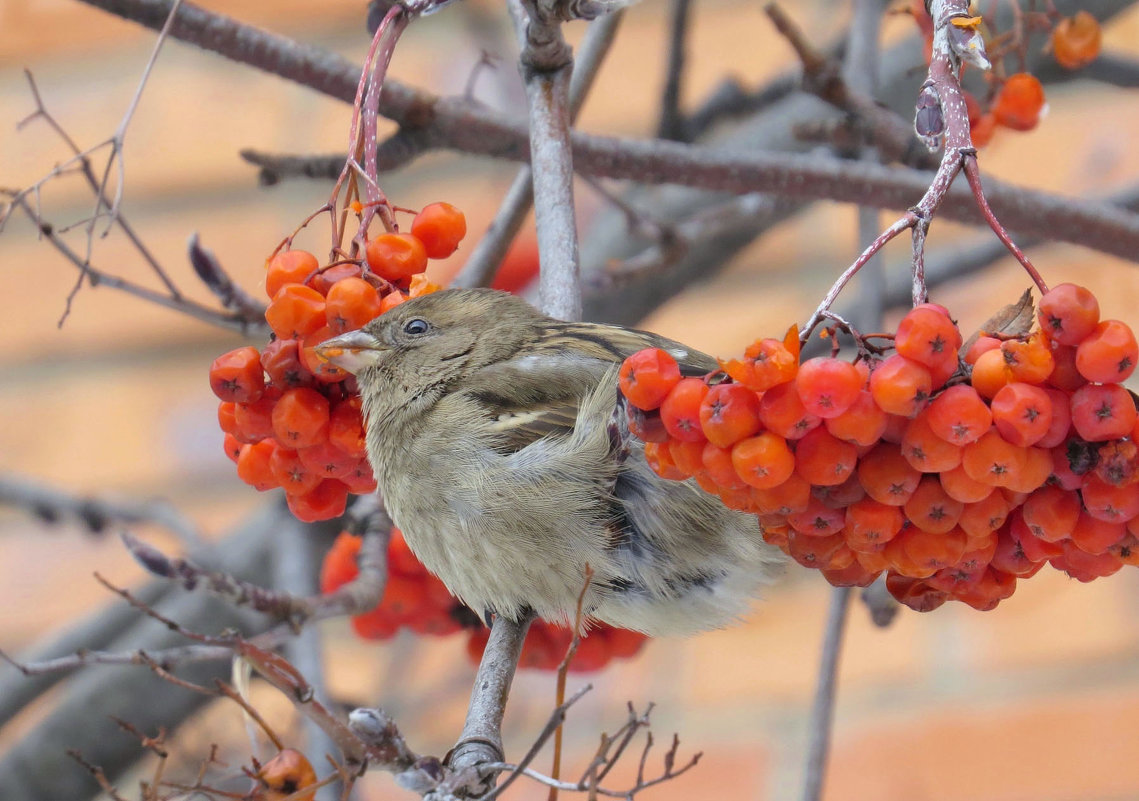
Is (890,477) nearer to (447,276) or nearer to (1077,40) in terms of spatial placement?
(1077,40)

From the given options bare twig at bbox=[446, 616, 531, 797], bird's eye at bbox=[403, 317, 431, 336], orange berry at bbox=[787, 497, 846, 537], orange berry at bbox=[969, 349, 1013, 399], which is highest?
bird's eye at bbox=[403, 317, 431, 336]

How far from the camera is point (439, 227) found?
101cm

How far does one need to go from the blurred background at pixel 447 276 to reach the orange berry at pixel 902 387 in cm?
134

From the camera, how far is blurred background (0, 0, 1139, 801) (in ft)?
7.65

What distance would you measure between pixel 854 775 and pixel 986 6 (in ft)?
4.35

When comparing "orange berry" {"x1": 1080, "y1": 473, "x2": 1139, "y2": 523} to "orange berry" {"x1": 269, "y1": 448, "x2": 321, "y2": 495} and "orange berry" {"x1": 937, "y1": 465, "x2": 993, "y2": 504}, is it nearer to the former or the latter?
"orange berry" {"x1": 937, "y1": 465, "x2": 993, "y2": 504}

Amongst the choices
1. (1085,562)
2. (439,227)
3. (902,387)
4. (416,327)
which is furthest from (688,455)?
(416,327)

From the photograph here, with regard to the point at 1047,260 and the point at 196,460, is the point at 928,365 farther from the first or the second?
the point at 196,460

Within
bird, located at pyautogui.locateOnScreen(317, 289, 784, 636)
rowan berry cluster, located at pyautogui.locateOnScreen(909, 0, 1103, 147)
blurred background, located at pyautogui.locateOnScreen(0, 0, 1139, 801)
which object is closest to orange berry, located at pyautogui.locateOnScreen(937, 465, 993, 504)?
bird, located at pyautogui.locateOnScreen(317, 289, 784, 636)

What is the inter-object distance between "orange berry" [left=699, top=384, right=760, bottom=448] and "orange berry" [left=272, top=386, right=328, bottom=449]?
0.34 meters

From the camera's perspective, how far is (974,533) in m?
0.74

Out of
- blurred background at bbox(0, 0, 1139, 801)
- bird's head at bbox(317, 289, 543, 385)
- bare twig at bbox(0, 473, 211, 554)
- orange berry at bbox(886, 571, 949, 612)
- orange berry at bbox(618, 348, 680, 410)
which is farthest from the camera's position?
blurred background at bbox(0, 0, 1139, 801)

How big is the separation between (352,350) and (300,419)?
81mm

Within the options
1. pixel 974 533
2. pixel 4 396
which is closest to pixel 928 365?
pixel 974 533
